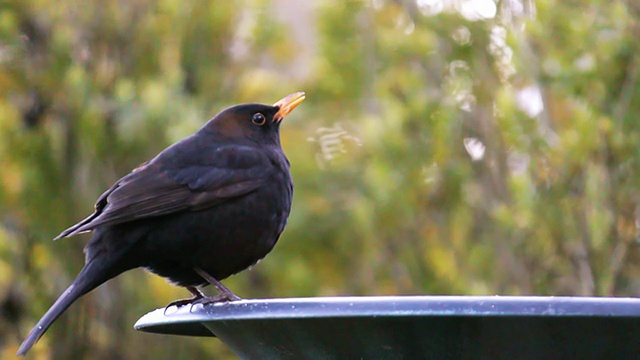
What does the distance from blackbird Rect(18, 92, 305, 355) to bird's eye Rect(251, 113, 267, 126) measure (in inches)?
17.2

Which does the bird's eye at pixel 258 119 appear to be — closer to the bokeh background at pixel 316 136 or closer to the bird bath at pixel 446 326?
the bokeh background at pixel 316 136

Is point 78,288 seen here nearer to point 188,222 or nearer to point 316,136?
point 188,222

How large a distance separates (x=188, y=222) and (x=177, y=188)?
0.19m

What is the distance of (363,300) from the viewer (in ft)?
7.52

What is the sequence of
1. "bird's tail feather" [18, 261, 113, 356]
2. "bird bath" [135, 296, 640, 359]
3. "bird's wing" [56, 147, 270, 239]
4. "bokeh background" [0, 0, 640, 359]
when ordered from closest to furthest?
"bird bath" [135, 296, 640, 359] → "bird's tail feather" [18, 261, 113, 356] → "bird's wing" [56, 147, 270, 239] → "bokeh background" [0, 0, 640, 359]

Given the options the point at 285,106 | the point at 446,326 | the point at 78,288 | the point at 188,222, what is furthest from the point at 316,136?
the point at 446,326

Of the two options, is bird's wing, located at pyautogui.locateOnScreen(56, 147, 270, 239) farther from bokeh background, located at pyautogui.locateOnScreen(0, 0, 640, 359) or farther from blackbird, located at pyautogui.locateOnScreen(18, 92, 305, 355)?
bokeh background, located at pyautogui.locateOnScreen(0, 0, 640, 359)

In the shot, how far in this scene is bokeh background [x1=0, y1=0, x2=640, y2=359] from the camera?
6520 mm

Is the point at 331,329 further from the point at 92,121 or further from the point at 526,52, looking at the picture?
the point at 92,121

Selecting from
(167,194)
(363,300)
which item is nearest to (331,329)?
(363,300)

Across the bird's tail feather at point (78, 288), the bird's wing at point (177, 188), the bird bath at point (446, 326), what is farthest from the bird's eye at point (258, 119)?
the bird bath at point (446, 326)

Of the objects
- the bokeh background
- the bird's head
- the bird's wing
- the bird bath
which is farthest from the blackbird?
the bokeh background

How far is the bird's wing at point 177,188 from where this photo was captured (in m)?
3.96

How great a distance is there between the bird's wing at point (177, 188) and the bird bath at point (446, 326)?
1392mm
